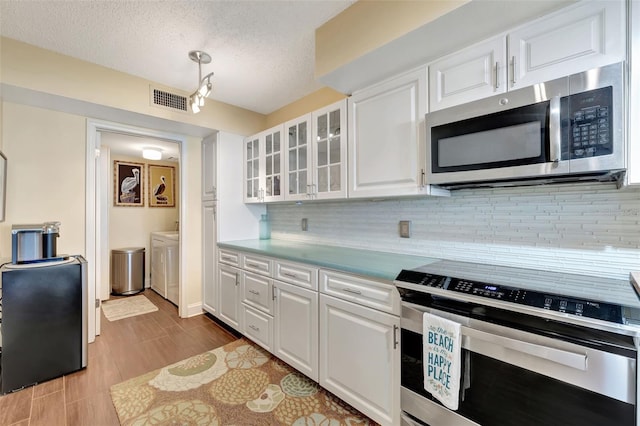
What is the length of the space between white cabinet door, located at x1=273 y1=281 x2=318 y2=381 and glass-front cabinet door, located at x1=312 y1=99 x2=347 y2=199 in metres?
0.79

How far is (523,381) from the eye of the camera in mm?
1036

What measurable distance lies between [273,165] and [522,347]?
2.36 meters

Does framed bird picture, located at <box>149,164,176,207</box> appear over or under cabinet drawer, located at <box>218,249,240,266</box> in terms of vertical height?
over

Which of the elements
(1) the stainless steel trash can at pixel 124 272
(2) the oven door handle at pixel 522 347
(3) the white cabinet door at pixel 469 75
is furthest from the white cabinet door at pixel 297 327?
(1) the stainless steel trash can at pixel 124 272

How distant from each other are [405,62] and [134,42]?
6.23 feet

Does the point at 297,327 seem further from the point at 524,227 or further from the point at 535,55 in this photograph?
the point at 535,55

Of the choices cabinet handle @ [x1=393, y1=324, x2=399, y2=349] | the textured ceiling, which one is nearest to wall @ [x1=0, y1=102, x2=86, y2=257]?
the textured ceiling

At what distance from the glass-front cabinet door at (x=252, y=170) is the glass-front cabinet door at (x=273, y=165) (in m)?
0.13

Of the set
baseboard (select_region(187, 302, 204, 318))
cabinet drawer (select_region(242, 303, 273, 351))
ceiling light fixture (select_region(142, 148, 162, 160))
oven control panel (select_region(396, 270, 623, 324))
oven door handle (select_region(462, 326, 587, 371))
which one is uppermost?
ceiling light fixture (select_region(142, 148, 162, 160))

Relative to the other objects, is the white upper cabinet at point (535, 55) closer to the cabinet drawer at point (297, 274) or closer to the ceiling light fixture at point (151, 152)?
the cabinet drawer at point (297, 274)

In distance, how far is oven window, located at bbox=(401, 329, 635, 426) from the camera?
89 centimetres

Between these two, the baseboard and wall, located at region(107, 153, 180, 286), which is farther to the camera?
wall, located at region(107, 153, 180, 286)

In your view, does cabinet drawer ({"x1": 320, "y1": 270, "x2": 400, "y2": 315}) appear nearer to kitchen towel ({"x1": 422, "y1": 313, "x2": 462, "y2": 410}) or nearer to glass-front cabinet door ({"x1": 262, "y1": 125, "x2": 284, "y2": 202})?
kitchen towel ({"x1": 422, "y1": 313, "x2": 462, "y2": 410})

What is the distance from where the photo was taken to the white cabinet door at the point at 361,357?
1450 millimetres
